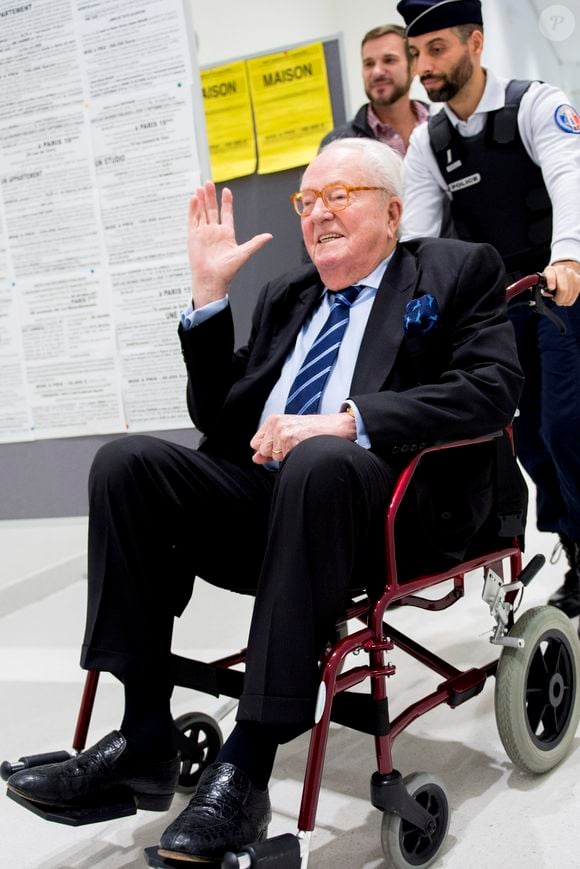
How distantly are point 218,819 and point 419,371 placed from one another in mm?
802

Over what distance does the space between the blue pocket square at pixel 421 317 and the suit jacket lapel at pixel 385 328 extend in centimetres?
5

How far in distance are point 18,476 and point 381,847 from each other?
5.01ft

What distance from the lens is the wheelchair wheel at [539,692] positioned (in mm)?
1709

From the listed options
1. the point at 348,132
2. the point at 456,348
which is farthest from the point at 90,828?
the point at 348,132

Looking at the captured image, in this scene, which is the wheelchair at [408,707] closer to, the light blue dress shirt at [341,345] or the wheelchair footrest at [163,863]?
the wheelchair footrest at [163,863]

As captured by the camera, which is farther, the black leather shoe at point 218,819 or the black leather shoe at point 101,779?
the black leather shoe at point 101,779

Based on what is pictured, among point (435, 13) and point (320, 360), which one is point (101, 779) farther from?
point (435, 13)

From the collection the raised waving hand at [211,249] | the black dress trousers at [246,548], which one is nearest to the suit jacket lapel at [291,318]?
the raised waving hand at [211,249]

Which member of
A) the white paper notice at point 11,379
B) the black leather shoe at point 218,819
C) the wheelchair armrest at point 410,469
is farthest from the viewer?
the white paper notice at point 11,379

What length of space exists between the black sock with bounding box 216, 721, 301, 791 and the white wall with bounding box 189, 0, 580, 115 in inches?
79.3

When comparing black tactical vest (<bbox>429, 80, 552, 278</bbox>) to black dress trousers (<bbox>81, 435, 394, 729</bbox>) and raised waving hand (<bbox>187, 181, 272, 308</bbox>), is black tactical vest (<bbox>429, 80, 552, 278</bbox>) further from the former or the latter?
black dress trousers (<bbox>81, 435, 394, 729</bbox>)

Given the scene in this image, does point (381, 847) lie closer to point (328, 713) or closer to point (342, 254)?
point (328, 713)

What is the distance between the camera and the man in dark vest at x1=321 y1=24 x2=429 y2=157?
303 cm

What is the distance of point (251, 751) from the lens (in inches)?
53.8
